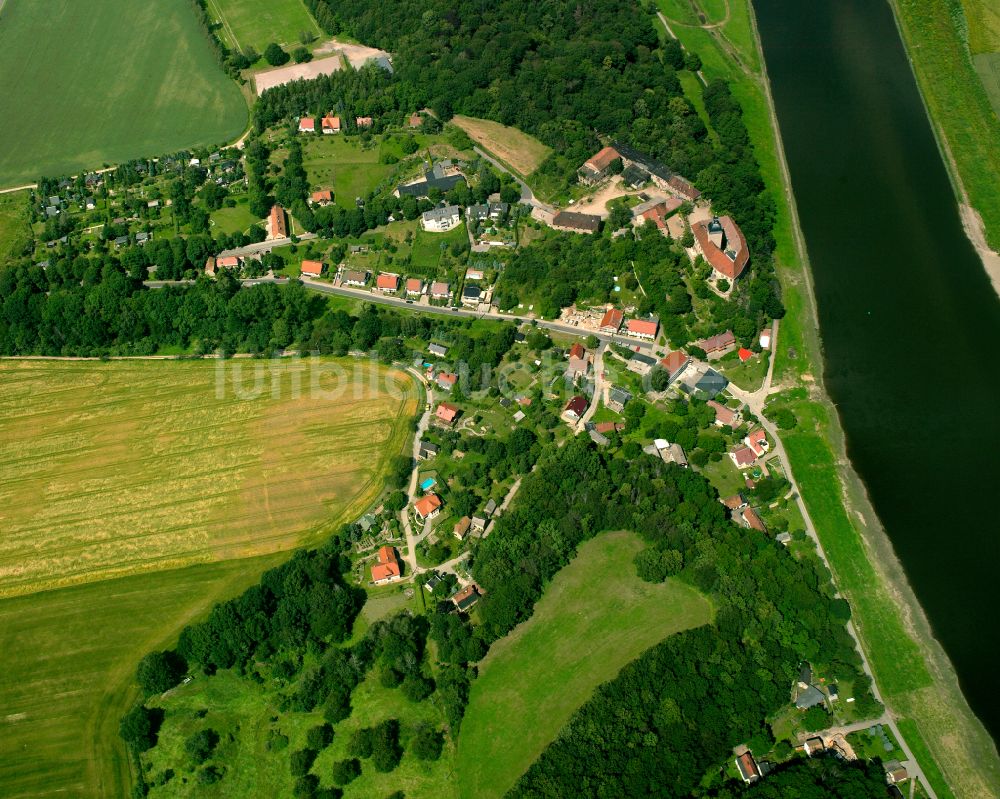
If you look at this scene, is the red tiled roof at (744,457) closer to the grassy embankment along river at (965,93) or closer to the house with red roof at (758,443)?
the house with red roof at (758,443)

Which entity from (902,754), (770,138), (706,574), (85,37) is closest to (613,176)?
(770,138)

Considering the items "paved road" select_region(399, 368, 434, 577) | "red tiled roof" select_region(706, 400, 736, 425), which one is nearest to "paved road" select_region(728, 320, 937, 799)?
"red tiled roof" select_region(706, 400, 736, 425)

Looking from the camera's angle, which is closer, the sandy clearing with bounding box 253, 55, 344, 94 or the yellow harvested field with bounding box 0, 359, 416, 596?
the yellow harvested field with bounding box 0, 359, 416, 596

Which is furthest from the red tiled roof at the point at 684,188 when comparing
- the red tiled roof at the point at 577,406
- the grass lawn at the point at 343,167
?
the grass lawn at the point at 343,167

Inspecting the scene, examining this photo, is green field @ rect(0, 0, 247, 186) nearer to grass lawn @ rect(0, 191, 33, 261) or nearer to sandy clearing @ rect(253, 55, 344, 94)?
grass lawn @ rect(0, 191, 33, 261)

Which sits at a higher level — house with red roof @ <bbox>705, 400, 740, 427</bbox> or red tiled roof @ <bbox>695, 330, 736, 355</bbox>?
red tiled roof @ <bbox>695, 330, 736, 355</bbox>

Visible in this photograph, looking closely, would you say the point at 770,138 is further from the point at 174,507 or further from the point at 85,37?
the point at 85,37
